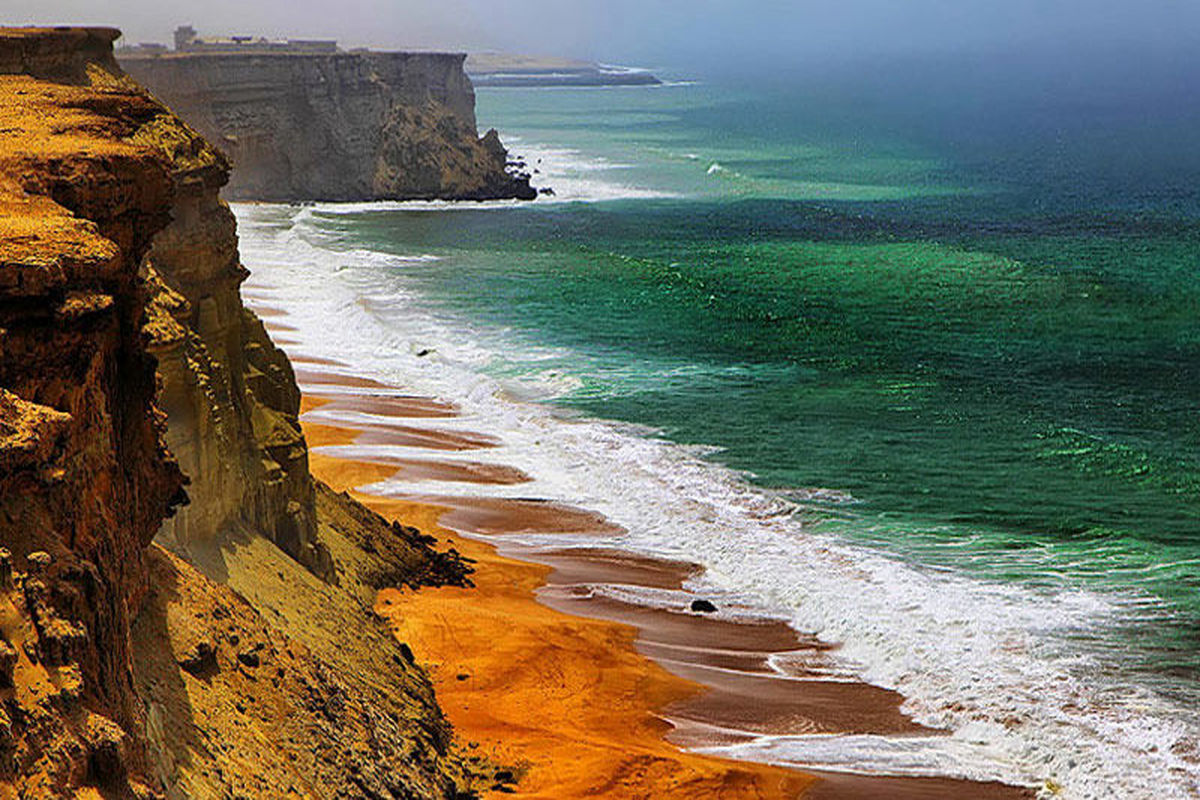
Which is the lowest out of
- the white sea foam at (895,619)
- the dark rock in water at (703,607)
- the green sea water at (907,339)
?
the dark rock in water at (703,607)

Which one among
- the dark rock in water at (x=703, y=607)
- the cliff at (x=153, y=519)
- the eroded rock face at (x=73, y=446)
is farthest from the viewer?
the dark rock in water at (x=703, y=607)

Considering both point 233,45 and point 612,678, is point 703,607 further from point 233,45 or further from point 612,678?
point 233,45

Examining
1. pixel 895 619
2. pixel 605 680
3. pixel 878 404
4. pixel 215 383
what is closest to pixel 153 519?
pixel 215 383

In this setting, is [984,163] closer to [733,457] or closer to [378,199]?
[378,199]

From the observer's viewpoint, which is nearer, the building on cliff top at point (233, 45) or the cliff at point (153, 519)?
the cliff at point (153, 519)

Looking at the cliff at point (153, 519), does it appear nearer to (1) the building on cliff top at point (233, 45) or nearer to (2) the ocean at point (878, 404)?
(2) the ocean at point (878, 404)

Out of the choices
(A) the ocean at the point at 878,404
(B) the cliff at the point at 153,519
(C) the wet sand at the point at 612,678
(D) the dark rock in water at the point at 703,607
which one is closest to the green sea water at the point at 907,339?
(A) the ocean at the point at 878,404

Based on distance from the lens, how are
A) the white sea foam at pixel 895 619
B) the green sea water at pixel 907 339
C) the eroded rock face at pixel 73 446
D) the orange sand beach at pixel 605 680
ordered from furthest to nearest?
1. the green sea water at pixel 907 339
2. the white sea foam at pixel 895 619
3. the orange sand beach at pixel 605 680
4. the eroded rock face at pixel 73 446

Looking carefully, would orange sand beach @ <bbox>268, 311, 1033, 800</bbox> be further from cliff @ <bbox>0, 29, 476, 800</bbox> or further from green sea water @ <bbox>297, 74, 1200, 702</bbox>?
green sea water @ <bbox>297, 74, 1200, 702</bbox>
